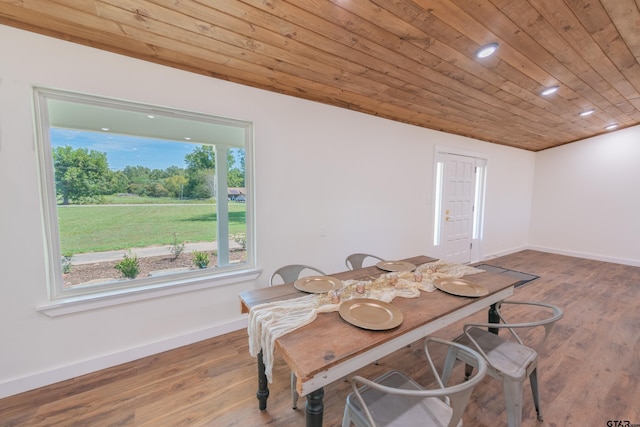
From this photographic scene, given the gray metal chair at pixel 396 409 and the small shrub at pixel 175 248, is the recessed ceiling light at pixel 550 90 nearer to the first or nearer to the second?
the gray metal chair at pixel 396 409

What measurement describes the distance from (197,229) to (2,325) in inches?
52.0

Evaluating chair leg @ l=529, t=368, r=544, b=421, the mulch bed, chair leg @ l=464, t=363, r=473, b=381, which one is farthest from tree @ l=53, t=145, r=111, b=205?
chair leg @ l=529, t=368, r=544, b=421

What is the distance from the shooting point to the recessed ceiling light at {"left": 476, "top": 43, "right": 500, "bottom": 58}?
82.1 inches

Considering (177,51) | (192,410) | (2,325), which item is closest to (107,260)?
(2,325)

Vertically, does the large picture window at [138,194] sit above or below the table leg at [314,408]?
above

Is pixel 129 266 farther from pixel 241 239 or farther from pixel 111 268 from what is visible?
pixel 241 239

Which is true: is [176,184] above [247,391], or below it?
above

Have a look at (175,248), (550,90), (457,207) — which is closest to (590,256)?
(457,207)

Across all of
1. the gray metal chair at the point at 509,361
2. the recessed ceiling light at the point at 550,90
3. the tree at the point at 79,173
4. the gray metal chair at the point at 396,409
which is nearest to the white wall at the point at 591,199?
the recessed ceiling light at the point at 550,90

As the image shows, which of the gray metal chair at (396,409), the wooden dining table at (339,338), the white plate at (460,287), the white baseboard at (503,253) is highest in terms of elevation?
the white plate at (460,287)

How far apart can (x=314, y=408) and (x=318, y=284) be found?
2.55ft

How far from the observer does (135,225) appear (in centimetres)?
215

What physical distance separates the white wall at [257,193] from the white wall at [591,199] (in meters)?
3.26

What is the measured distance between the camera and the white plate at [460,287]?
5.38ft
